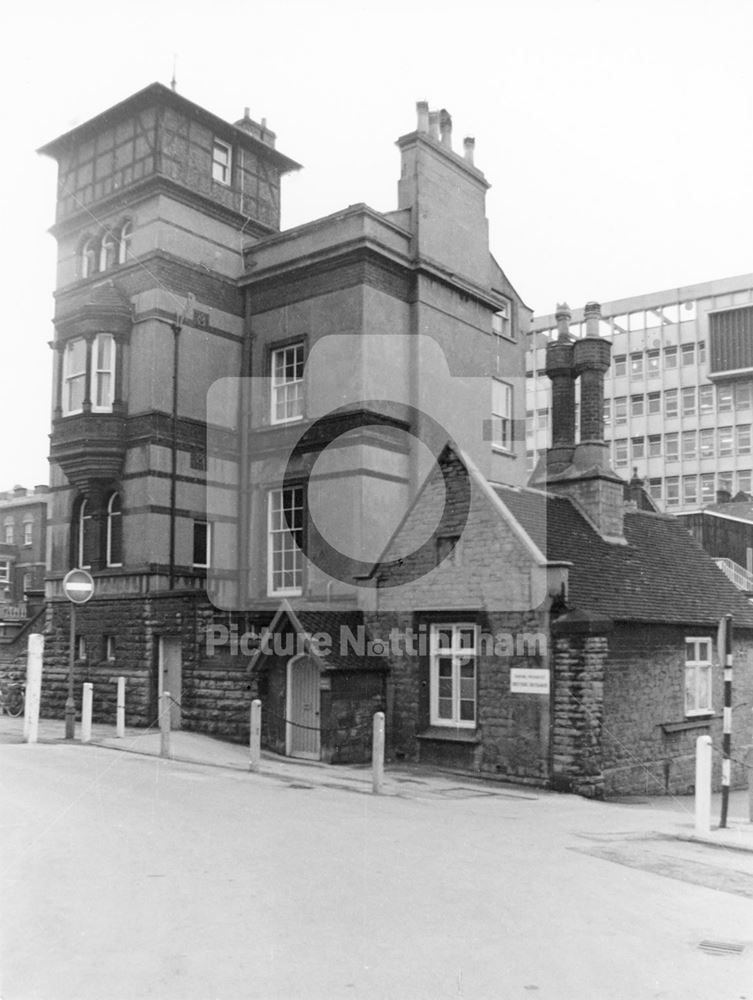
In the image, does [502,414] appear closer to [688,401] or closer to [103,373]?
[103,373]

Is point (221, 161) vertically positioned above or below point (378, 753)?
above

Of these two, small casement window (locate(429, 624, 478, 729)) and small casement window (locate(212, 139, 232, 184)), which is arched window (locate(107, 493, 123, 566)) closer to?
small casement window (locate(212, 139, 232, 184))

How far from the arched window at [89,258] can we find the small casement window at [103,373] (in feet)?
8.05

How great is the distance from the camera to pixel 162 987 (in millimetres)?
6230

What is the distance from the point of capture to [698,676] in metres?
20.2

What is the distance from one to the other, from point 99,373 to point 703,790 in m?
17.5

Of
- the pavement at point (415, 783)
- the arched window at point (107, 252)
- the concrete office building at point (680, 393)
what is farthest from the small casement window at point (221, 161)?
the concrete office building at point (680, 393)

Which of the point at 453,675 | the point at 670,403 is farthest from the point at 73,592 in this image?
the point at 670,403

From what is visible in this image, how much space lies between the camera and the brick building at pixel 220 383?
77.4 feet

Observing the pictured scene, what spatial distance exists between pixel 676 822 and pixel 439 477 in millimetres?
7616

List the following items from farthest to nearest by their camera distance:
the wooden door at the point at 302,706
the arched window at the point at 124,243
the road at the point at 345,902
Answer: the arched window at the point at 124,243
the wooden door at the point at 302,706
the road at the point at 345,902

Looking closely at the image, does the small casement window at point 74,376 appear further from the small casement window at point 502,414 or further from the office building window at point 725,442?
the office building window at point 725,442

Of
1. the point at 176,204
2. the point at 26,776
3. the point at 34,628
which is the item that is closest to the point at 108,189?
the point at 176,204

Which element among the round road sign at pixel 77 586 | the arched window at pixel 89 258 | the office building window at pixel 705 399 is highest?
the office building window at pixel 705 399
